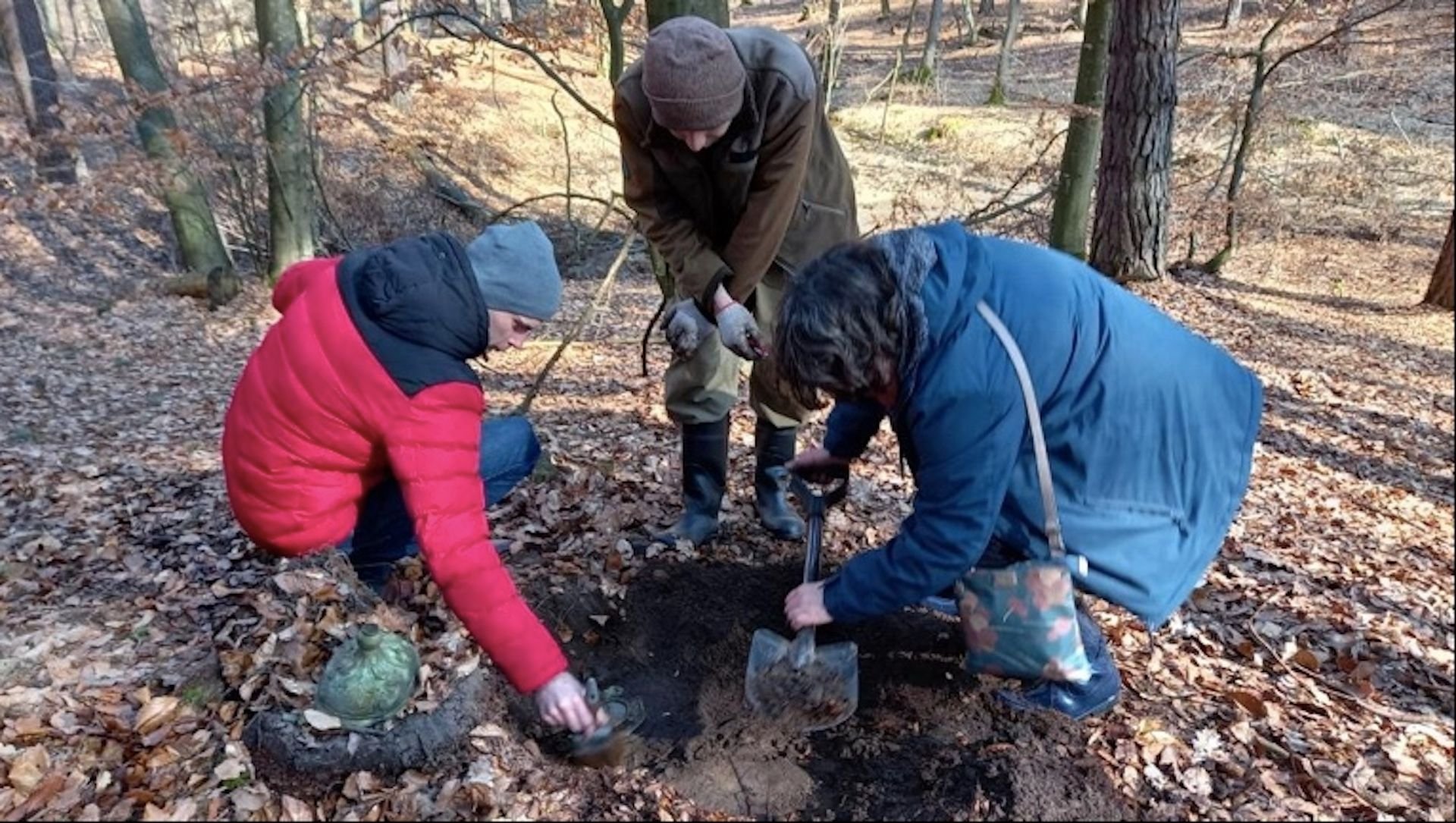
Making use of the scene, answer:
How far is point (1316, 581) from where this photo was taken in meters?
3.58

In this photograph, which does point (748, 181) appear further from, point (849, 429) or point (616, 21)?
point (616, 21)

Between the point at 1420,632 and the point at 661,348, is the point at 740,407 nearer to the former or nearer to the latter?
the point at 661,348

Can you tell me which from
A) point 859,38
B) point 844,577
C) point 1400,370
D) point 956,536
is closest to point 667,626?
point 844,577

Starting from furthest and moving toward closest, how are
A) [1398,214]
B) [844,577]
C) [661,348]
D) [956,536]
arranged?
1. [1398,214]
2. [661,348]
3. [844,577]
4. [956,536]

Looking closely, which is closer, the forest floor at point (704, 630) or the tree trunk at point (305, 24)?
the forest floor at point (704, 630)

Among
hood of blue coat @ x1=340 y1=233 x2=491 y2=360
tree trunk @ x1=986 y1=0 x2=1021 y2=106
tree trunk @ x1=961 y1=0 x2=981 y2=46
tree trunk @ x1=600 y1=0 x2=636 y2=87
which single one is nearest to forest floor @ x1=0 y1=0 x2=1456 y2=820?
hood of blue coat @ x1=340 y1=233 x2=491 y2=360

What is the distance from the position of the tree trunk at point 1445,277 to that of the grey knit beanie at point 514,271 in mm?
2856

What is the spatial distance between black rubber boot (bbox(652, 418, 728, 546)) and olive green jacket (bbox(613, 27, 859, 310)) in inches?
21.2

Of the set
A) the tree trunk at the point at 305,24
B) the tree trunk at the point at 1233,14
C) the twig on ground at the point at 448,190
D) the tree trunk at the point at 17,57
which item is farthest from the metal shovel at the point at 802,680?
the tree trunk at the point at 1233,14

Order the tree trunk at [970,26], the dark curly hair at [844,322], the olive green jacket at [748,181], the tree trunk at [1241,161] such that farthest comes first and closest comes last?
the tree trunk at [970,26]
the tree trunk at [1241,161]
the olive green jacket at [748,181]
the dark curly hair at [844,322]

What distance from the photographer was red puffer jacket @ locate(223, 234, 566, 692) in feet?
7.43

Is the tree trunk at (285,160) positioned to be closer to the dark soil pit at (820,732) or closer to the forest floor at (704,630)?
the forest floor at (704,630)

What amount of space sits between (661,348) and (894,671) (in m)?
5.41

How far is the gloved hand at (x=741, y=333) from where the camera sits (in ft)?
10.2
